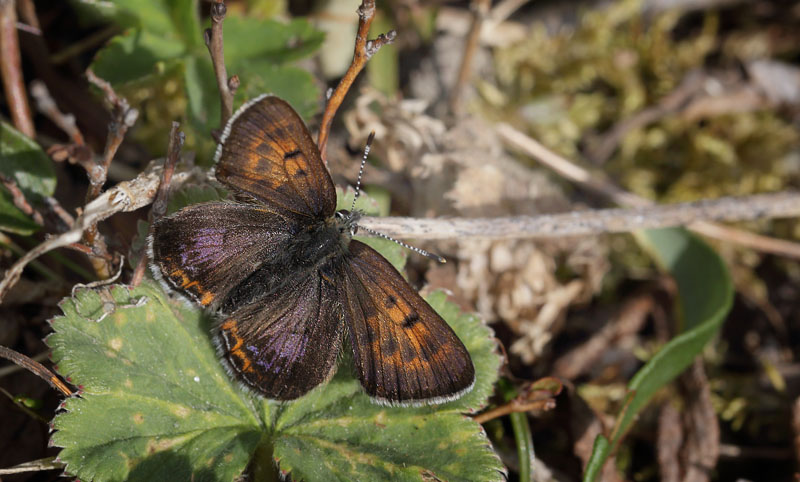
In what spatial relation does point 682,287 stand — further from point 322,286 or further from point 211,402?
point 211,402

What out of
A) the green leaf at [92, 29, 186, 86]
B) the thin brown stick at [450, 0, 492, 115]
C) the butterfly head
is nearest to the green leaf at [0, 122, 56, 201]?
the green leaf at [92, 29, 186, 86]

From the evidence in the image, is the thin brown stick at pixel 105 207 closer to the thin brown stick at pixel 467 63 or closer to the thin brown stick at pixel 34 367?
the thin brown stick at pixel 34 367

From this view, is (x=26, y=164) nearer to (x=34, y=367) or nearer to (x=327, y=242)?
(x=34, y=367)

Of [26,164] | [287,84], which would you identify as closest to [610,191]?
[287,84]

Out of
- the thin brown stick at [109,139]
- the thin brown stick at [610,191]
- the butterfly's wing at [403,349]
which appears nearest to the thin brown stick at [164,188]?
the thin brown stick at [109,139]

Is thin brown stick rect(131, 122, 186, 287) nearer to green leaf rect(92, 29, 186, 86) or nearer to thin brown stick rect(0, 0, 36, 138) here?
green leaf rect(92, 29, 186, 86)

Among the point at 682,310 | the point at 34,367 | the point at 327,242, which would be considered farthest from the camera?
the point at 682,310

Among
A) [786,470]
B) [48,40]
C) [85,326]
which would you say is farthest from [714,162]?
[48,40]
